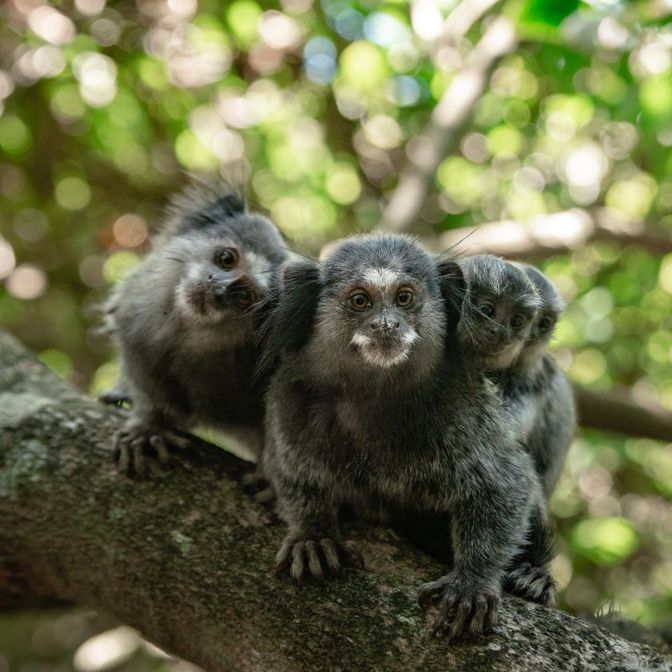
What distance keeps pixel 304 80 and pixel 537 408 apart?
3.70 m

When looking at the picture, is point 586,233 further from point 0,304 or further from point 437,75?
point 0,304

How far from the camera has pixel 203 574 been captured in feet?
8.71

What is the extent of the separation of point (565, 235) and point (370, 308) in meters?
2.56

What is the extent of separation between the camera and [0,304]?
264 inches

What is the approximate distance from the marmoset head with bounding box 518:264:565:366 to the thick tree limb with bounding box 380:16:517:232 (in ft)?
3.55

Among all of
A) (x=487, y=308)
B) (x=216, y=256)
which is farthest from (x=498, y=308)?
(x=216, y=256)

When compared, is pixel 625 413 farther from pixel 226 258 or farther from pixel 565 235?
pixel 226 258

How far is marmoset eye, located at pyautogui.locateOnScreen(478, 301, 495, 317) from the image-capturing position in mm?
3314

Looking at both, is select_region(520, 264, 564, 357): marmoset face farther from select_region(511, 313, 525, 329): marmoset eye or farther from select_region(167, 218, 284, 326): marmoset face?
select_region(167, 218, 284, 326): marmoset face

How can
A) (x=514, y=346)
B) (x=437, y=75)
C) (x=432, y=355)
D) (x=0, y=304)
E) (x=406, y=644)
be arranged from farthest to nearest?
(x=0, y=304), (x=437, y=75), (x=514, y=346), (x=432, y=355), (x=406, y=644)

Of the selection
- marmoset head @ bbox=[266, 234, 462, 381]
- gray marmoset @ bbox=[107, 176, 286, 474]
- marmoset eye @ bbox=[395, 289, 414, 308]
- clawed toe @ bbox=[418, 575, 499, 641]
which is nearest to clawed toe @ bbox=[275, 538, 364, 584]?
clawed toe @ bbox=[418, 575, 499, 641]

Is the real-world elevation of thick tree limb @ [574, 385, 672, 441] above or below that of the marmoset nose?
below

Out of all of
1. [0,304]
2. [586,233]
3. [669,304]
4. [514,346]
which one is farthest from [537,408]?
[0,304]

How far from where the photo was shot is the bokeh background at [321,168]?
5.42 metres
